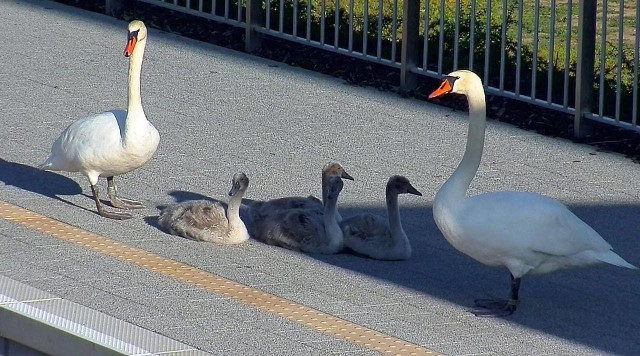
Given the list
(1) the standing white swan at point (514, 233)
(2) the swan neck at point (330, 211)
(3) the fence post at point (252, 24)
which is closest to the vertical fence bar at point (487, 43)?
(3) the fence post at point (252, 24)

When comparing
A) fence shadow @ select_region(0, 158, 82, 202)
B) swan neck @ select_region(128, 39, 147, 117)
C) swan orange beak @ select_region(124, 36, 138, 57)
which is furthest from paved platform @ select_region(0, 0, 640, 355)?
swan orange beak @ select_region(124, 36, 138, 57)

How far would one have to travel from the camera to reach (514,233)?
259 inches

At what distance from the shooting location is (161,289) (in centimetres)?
700

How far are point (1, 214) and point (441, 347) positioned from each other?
3.04 m

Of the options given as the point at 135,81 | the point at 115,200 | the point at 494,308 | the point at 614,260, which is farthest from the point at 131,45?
the point at 614,260

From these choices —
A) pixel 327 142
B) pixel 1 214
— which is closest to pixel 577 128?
pixel 327 142

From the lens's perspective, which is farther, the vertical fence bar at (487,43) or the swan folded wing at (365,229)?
the vertical fence bar at (487,43)

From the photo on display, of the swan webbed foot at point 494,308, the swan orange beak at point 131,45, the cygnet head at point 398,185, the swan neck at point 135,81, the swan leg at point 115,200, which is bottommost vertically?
the swan webbed foot at point 494,308

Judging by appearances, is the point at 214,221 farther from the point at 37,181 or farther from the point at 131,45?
the point at 37,181

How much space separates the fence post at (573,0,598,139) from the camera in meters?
10.1

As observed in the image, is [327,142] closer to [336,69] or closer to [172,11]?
[336,69]

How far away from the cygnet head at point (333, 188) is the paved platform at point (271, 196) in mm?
346

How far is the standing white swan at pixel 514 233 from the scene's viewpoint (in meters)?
6.60

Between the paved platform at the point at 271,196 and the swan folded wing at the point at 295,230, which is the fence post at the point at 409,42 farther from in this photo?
the swan folded wing at the point at 295,230
